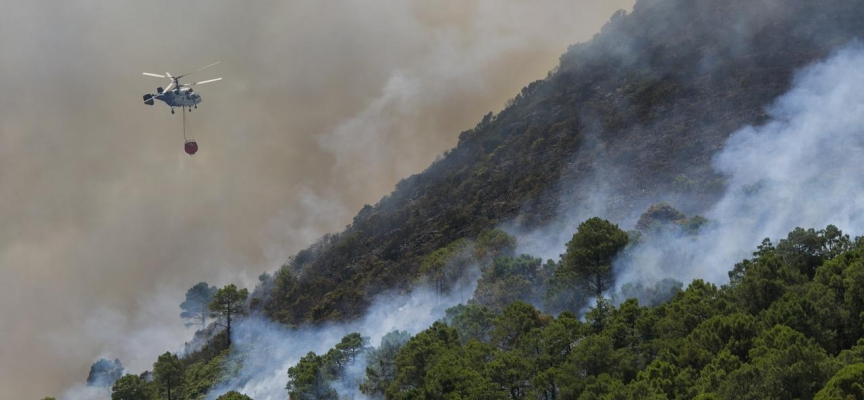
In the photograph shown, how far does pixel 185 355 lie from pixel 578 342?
2885 inches

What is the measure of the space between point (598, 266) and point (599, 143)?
2235 inches

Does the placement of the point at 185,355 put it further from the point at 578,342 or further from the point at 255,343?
the point at 578,342

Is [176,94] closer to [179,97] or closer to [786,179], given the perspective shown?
[179,97]

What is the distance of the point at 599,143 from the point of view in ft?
438

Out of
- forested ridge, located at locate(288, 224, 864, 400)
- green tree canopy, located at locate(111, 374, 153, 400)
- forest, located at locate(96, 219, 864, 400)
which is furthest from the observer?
green tree canopy, located at locate(111, 374, 153, 400)

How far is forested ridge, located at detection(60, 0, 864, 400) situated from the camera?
176ft

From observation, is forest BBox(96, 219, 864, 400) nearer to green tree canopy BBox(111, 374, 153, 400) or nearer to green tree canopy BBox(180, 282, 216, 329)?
green tree canopy BBox(111, 374, 153, 400)

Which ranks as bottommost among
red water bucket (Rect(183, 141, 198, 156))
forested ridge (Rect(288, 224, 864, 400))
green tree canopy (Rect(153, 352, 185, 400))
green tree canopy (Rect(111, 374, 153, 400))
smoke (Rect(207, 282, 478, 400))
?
forested ridge (Rect(288, 224, 864, 400))

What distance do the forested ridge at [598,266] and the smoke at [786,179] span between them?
7.99ft

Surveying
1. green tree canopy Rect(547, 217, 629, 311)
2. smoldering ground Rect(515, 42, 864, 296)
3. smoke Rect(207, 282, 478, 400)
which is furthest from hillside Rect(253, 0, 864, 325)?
green tree canopy Rect(547, 217, 629, 311)

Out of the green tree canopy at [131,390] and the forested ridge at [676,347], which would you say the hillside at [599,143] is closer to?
the green tree canopy at [131,390]

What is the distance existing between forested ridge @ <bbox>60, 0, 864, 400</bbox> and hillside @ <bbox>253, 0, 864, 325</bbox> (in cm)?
37

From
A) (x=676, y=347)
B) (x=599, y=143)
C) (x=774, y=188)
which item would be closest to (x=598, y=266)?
(x=676, y=347)

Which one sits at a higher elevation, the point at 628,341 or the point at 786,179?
the point at 786,179
